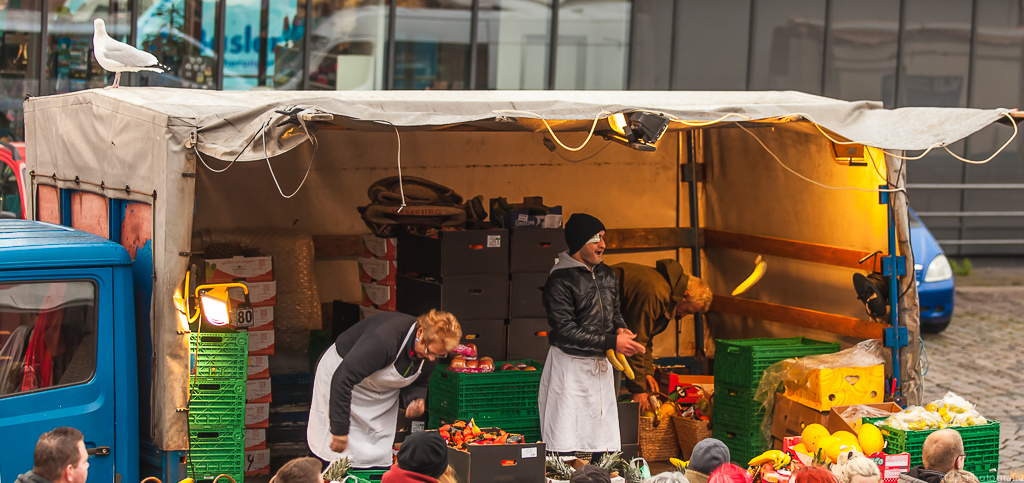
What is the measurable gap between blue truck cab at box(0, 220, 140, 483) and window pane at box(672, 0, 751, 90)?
12504 mm

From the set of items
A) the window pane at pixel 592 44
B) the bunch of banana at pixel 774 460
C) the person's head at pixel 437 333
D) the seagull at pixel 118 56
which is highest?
the window pane at pixel 592 44

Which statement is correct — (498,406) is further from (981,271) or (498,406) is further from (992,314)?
(981,271)

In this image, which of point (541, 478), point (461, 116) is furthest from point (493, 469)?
point (461, 116)

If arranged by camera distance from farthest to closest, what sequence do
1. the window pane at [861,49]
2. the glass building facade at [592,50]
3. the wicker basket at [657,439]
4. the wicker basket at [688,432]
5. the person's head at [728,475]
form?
the window pane at [861,49]
the glass building facade at [592,50]
the wicker basket at [657,439]
the wicker basket at [688,432]
the person's head at [728,475]

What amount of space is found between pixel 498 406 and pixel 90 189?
304 cm

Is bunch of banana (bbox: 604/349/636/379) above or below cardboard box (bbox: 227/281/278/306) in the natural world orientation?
below

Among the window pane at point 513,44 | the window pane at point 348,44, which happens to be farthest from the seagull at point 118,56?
the window pane at point 513,44

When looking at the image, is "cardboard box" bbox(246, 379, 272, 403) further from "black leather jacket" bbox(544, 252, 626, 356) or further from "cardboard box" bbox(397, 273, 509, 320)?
"black leather jacket" bbox(544, 252, 626, 356)

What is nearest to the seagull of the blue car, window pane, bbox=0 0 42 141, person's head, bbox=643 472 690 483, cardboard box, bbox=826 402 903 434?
person's head, bbox=643 472 690 483

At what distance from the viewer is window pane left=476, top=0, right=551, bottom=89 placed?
15.5 metres

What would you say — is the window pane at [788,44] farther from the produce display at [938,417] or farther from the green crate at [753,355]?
the produce display at [938,417]

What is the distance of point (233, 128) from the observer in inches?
213

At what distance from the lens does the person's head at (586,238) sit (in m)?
6.75

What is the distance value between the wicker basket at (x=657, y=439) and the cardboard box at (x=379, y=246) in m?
2.35
